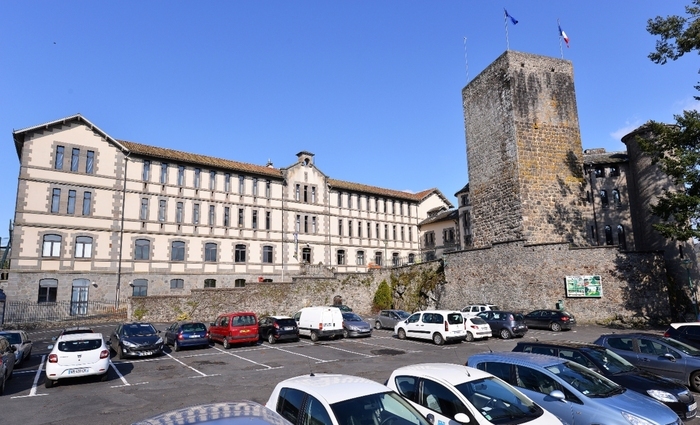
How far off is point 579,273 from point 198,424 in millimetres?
26234

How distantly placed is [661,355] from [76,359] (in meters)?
16.9

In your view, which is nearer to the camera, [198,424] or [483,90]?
[198,424]

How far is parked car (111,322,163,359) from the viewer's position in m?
17.4

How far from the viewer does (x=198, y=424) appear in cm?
353

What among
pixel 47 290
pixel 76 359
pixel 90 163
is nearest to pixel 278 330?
pixel 76 359

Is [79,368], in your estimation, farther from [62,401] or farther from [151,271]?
[151,271]

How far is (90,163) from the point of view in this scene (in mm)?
32812

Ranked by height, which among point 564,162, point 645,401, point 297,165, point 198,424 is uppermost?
point 297,165

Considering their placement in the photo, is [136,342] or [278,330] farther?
[278,330]

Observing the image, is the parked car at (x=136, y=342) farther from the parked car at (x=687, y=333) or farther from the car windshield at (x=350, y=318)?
the parked car at (x=687, y=333)

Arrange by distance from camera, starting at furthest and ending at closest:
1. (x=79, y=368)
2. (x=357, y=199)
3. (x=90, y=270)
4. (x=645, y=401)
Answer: (x=357, y=199) → (x=90, y=270) → (x=79, y=368) → (x=645, y=401)

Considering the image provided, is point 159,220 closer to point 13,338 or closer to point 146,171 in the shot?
point 146,171

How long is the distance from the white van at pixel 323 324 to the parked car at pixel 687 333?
14674mm

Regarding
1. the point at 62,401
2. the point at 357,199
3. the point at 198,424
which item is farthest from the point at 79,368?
the point at 357,199
